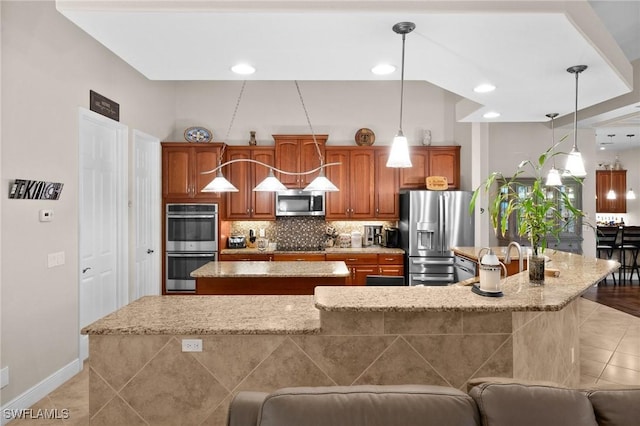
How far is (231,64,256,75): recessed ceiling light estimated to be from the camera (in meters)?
2.77

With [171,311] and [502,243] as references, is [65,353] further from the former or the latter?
[502,243]

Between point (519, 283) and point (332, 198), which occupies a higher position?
point (332, 198)

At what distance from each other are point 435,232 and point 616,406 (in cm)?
435

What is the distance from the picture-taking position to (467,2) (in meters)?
2.00

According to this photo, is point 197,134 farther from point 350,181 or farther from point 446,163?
point 446,163

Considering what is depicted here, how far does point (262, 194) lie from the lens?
5.80 meters

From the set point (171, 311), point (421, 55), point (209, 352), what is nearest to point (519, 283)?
point (421, 55)

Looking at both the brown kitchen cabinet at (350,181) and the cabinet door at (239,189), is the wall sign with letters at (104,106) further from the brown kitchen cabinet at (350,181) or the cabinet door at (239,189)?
the brown kitchen cabinet at (350,181)

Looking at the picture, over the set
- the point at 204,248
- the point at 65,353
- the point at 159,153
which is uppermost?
the point at 159,153

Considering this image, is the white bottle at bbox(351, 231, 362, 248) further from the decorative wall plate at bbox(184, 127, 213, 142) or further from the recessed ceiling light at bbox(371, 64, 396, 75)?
the recessed ceiling light at bbox(371, 64, 396, 75)

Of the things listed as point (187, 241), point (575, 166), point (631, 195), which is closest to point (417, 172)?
point (575, 166)

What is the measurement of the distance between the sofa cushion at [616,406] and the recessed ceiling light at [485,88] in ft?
8.42

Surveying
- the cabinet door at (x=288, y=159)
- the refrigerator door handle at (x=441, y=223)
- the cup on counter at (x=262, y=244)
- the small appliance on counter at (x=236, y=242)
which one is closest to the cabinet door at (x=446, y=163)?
the refrigerator door handle at (x=441, y=223)

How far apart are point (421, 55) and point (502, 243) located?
14.6ft
